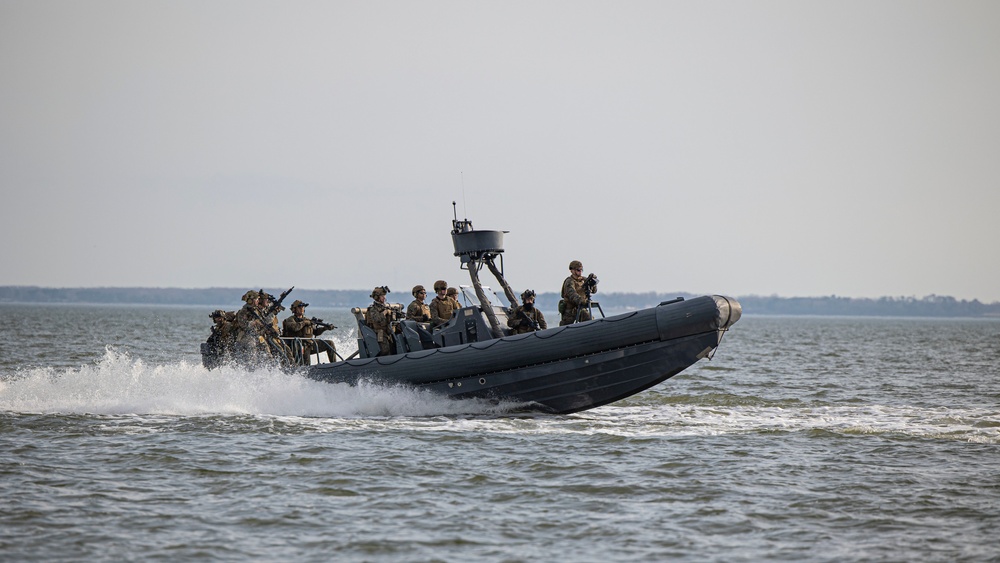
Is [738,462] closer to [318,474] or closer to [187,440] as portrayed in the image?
[318,474]

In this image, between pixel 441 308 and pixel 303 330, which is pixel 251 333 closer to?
pixel 303 330

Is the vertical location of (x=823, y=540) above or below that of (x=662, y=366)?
below

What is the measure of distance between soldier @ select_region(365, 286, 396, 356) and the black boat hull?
0.48m

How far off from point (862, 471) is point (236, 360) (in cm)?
977

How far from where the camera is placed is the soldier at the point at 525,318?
15641 millimetres

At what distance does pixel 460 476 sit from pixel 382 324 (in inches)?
217

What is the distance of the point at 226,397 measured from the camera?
52.4 feet

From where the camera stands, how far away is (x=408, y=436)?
13.4 metres

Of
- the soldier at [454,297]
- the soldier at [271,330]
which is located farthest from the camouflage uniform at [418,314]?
the soldier at [271,330]

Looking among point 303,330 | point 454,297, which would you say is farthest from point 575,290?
point 303,330

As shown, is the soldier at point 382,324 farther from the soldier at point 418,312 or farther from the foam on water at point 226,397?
the foam on water at point 226,397

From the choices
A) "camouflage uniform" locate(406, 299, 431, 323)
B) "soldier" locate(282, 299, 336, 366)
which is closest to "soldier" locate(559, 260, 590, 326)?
"camouflage uniform" locate(406, 299, 431, 323)

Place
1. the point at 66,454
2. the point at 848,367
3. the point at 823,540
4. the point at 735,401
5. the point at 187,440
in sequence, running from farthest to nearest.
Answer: the point at 848,367 < the point at 735,401 < the point at 187,440 < the point at 66,454 < the point at 823,540

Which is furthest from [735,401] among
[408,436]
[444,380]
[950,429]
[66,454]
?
[66,454]
